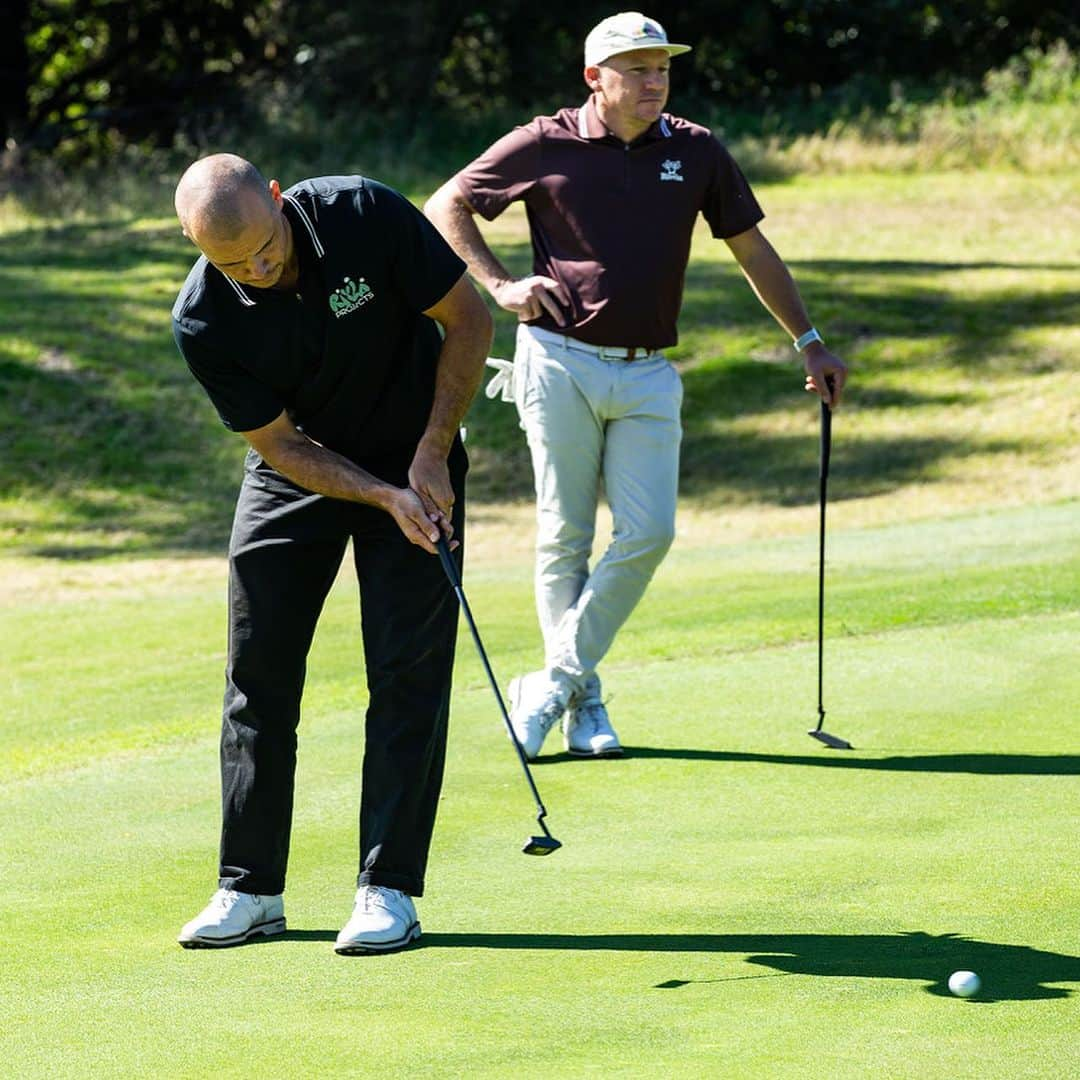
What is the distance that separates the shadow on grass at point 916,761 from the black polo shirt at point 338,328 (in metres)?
1.71

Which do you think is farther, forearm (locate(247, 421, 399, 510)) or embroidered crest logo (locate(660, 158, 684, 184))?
embroidered crest logo (locate(660, 158, 684, 184))

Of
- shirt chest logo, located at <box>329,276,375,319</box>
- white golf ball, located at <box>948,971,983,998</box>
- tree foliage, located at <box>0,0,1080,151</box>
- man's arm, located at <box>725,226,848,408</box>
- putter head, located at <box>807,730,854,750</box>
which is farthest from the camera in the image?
tree foliage, located at <box>0,0,1080,151</box>

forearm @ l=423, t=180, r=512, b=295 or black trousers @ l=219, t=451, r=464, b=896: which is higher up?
forearm @ l=423, t=180, r=512, b=295

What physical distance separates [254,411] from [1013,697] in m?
2.96

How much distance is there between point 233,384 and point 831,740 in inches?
91.7

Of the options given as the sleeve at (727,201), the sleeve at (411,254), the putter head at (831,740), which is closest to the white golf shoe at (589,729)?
the putter head at (831,740)

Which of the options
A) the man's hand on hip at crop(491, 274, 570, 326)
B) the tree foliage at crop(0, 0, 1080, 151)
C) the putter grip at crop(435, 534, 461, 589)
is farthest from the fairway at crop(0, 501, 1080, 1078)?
the tree foliage at crop(0, 0, 1080, 151)

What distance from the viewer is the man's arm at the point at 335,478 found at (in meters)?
4.06

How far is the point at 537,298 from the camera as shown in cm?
587

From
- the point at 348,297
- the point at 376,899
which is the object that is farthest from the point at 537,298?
the point at 376,899

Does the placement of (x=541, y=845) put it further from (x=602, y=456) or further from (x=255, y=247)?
(x=602, y=456)

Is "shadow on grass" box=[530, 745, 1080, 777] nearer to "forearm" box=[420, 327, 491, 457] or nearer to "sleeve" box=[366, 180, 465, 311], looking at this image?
"forearm" box=[420, 327, 491, 457]

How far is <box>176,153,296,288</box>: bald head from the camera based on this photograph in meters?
3.80

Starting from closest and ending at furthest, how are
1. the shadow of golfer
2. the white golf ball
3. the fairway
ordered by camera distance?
the fairway
the white golf ball
the shadow of golfer
